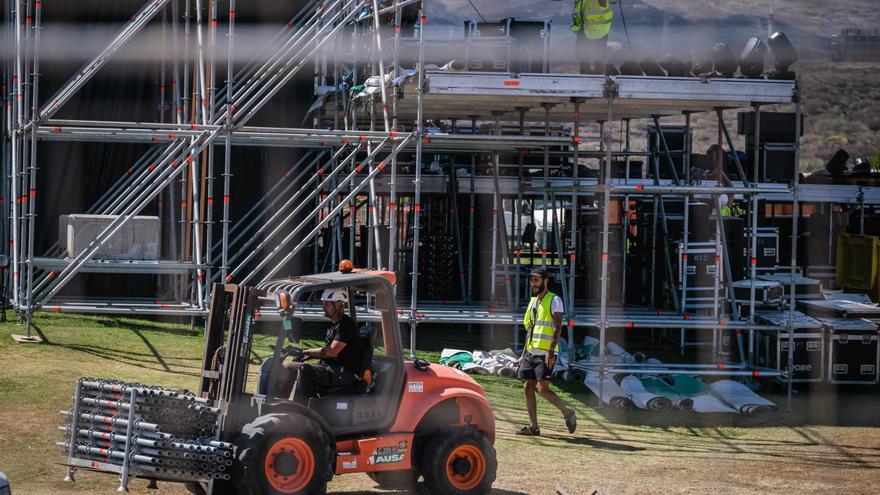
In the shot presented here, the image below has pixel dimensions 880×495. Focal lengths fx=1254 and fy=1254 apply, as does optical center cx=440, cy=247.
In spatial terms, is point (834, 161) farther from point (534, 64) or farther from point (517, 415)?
point (517, 415)

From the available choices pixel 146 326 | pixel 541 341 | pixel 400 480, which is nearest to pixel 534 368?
pixel 541 341

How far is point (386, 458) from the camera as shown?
9.65 meters

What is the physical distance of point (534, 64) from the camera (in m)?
16.5

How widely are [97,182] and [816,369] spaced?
11458mm

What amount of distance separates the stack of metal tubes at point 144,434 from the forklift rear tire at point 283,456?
0.15 meters

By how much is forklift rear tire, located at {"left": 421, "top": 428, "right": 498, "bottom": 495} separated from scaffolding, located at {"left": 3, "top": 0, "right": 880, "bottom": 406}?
522cm

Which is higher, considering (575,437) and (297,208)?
(297,208)

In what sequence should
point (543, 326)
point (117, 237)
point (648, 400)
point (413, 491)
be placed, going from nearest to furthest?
point (413, 491) < point (543, 326) < point (648, 400) < point (117, 237)

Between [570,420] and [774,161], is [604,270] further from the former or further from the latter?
[774,161]

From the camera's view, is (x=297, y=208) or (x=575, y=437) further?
(x=297, y=208)

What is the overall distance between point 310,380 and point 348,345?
39 cm

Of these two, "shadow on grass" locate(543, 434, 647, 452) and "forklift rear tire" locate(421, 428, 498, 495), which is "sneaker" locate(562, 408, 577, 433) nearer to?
"shadow on grass" locate(543, 434, 647, 452)

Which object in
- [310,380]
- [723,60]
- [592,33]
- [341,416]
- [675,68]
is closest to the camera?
[310,380]

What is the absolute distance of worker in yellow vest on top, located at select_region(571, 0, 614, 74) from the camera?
16.1 metres
